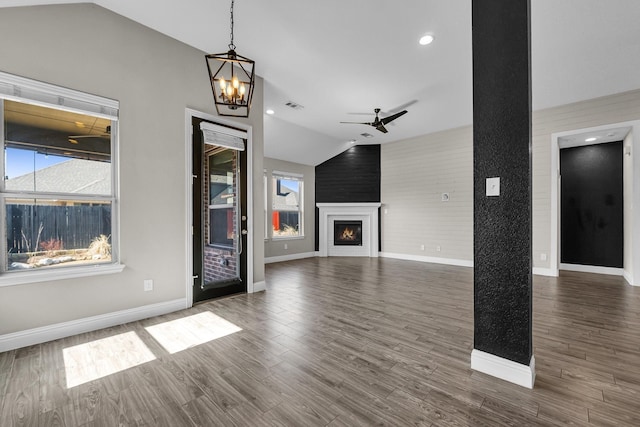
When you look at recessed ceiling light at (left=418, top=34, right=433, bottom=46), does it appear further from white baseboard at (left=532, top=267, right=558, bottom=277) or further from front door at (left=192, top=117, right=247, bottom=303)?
white baseboard at (left=532, top=267, right=558, bottom=277)

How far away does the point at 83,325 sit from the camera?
2.62 m

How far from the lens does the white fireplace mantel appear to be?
7680 mm

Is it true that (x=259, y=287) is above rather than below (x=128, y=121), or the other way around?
below

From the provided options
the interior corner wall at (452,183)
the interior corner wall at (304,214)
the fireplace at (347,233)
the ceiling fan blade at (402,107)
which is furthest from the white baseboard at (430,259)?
the ceiling fan blade at (402,107)

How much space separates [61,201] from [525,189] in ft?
13.2

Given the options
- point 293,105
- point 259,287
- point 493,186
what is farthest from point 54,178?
point 493,186

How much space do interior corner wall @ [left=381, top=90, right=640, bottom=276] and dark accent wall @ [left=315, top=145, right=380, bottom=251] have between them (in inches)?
11.8

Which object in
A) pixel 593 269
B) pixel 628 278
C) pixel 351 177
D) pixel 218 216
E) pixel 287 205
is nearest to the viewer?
pixel 218 216

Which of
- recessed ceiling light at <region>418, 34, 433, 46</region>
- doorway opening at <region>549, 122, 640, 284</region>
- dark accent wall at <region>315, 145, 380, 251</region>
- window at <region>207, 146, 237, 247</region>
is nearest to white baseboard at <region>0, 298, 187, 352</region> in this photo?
window at <region>207, 146, 237, 247</region>

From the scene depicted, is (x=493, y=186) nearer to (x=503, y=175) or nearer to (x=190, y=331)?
(x=503, y=175)

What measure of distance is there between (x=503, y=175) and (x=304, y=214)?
6.07 m

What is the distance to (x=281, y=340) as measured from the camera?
2457 millimetres

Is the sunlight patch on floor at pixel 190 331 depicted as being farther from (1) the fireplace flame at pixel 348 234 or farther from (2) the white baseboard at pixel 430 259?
(2) the white baseboard at pixel 430 259

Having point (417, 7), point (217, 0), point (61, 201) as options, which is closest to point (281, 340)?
point (61, 201)
